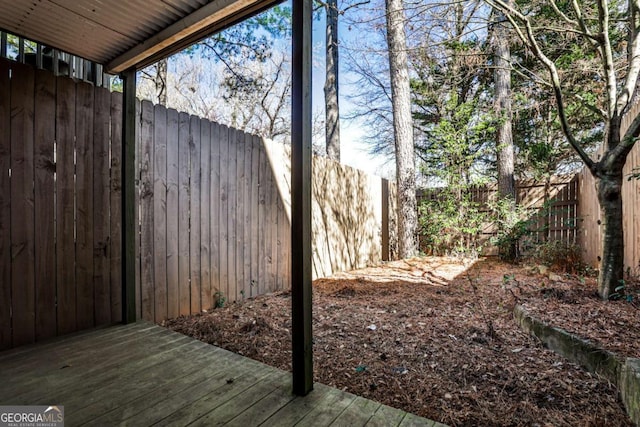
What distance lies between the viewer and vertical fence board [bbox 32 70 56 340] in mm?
2043

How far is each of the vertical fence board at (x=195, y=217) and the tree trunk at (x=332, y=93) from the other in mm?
5087

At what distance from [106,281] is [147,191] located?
0.77m

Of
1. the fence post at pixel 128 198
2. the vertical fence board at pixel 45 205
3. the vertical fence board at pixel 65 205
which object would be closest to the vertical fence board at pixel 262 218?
the fence post at pixel 128 198

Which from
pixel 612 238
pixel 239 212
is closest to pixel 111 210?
pixel 239 212

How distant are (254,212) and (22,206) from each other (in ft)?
6.14

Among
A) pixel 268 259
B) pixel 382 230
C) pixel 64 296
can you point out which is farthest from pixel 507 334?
pixel 382 230

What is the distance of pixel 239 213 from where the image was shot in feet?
10.6

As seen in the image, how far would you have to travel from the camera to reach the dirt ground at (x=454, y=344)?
58.8 inches

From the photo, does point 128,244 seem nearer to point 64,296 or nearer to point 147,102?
point 64,296

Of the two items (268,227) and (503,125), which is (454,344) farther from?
(503,125)

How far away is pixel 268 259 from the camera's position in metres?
3.59

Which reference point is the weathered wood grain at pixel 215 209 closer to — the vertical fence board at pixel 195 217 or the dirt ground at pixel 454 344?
the vertical fence board at pixel 195 217

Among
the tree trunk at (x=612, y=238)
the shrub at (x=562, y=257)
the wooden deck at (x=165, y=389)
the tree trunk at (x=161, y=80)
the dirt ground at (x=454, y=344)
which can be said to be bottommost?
the dirt ground at (x=454, y=344)

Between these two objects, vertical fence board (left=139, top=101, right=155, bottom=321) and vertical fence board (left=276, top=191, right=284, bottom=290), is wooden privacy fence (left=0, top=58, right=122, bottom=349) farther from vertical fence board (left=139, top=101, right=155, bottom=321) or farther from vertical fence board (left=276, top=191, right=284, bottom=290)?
vertical fence board (left=276, top=191, right=284, bottom=290)
